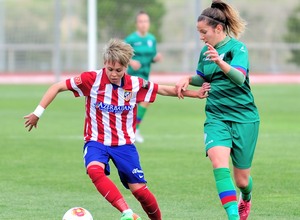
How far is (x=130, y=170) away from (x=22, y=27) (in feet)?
127

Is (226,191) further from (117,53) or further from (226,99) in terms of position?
(117,53)

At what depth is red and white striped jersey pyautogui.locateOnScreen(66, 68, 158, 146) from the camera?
7824mm

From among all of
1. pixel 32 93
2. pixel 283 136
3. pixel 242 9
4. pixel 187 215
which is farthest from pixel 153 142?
pixel 242 9

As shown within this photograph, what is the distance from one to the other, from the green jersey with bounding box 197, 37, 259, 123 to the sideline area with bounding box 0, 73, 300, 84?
94.6ft

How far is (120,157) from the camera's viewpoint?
7738mm

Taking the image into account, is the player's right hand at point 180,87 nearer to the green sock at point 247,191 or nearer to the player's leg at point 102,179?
the player's leg at point 102,179

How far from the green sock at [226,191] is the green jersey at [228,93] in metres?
0.52

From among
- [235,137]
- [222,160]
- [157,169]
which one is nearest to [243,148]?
[235,137]

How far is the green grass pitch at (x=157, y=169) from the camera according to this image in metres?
8.95

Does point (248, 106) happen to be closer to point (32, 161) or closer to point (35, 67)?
point (32, 161)

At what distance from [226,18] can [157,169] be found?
4401mm

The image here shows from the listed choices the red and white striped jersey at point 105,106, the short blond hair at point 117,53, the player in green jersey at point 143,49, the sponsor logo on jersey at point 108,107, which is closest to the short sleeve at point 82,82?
the red and white striped jersey at point 105,106

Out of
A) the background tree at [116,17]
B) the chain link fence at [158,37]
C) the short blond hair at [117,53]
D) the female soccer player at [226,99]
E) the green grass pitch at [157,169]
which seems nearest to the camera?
the short blond hair at [117,53]

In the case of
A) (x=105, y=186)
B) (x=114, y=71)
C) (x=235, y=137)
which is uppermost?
(x=114, y=71)
